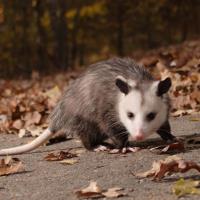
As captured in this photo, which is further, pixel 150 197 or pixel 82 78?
pixel 82 78

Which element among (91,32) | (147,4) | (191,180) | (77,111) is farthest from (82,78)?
(91,32)

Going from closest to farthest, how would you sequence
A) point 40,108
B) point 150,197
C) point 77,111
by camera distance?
point 150,197 → point 77,111 → point 40,108

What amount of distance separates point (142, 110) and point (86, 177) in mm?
732

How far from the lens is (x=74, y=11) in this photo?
19.5 meters

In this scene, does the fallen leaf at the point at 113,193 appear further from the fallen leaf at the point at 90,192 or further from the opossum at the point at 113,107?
the opossum at the point at 113,107

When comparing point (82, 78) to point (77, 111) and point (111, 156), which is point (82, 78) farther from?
point (111, 156)

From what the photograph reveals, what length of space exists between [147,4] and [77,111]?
46.5 ft

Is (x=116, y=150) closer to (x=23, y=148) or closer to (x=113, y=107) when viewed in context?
(x=113, y=107)

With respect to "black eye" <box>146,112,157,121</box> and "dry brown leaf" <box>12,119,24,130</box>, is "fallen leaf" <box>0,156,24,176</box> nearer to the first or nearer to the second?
"black eye" <box>146,112,157,121</box>

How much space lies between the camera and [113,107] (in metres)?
4.57

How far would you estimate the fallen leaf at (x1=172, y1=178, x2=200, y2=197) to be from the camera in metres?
3.04

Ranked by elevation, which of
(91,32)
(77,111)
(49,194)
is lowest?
(49,194)

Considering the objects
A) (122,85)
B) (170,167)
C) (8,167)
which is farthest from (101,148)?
(170,167)

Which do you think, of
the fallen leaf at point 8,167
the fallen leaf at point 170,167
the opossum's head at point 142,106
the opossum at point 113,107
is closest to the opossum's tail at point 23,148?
the opossum at point 113,107
